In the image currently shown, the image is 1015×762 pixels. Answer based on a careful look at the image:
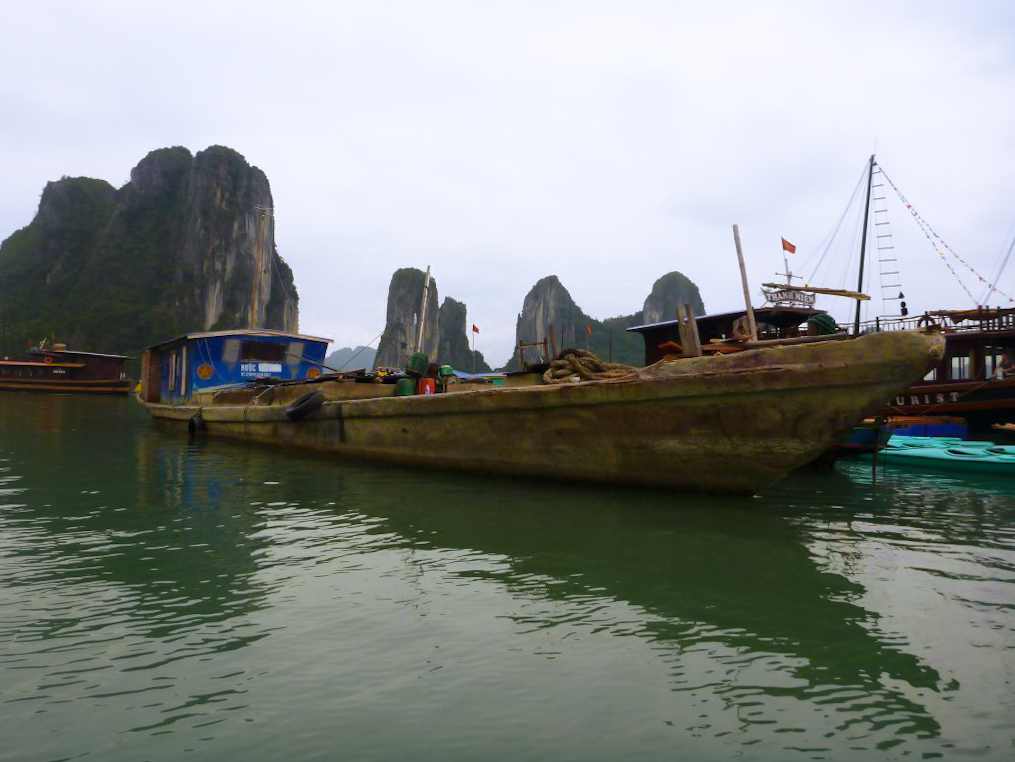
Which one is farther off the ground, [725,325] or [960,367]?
[725,325]

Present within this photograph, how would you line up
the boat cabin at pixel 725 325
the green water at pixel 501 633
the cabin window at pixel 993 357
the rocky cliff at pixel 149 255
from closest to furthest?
the green water at pixel 501 633
the boat cabin at pixel 725 325
the cabin window at pixel 993 357
the rocky cliff at pixel 149 255

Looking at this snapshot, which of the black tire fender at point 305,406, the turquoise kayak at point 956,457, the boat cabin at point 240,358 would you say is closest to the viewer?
the black tire fender at point 305,406

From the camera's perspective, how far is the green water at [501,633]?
2.00 m

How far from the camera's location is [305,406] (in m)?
8.95

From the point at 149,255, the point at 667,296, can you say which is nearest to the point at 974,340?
the point at 667,296

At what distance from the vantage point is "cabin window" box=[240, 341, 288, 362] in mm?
14156

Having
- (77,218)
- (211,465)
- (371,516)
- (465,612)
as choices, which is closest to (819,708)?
(465,612)

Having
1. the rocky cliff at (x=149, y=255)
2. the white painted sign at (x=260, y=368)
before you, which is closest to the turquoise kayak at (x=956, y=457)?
the white painted sign at (x=260, y=368)

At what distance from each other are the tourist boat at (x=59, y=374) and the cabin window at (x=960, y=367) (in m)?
37.7

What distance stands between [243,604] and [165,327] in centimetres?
8177

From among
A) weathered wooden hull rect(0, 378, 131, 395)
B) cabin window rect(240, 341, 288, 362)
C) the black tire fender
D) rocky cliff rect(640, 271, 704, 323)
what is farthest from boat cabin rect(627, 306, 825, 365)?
rocky cliff rect(640, 271, 704, 323)

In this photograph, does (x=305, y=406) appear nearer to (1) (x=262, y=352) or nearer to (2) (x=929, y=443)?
(1) (x=262, y=352)

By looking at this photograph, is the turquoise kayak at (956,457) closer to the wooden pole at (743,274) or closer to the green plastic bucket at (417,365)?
the wooden pole at (743,274)

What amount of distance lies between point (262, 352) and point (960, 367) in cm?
1880
